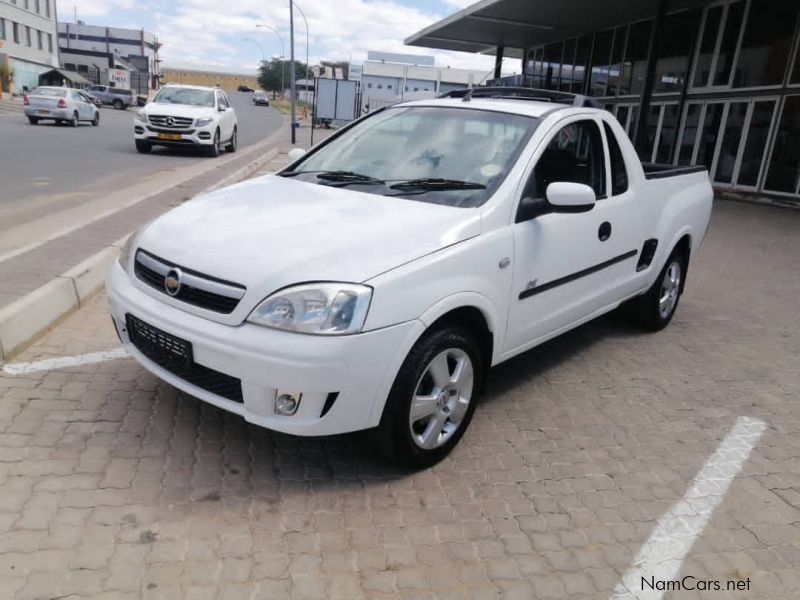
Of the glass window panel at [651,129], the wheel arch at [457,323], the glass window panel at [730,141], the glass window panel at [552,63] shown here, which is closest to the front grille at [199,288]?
the wheel arch at [457,323]

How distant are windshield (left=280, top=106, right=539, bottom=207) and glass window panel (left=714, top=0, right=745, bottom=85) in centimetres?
1569

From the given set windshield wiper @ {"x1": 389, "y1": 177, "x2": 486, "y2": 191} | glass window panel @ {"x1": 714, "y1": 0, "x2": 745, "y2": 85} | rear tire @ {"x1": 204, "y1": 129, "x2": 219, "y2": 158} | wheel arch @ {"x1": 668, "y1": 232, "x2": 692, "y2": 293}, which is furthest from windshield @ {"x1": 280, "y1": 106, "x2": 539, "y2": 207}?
glass window panel @ {"x1": 714, "y1": 0, "x2": 745, "y2": 85}

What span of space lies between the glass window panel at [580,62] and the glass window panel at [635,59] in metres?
2.69

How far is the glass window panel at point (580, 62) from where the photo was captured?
76.5 feet

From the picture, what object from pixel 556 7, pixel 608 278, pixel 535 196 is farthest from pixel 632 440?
pixel 556 7

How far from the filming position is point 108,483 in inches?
110

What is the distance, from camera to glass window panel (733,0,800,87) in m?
15.1

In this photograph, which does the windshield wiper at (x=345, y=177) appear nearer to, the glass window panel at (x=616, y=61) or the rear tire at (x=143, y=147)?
the rear tire at (x=143, y=147)

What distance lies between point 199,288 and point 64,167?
11846 millimetres

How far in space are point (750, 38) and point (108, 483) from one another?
1814 cm

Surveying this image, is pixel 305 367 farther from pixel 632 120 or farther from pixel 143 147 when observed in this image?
pixel 632 120

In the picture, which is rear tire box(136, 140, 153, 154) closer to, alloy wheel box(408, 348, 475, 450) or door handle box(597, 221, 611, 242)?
door handle box(597, 221, 611, 242)

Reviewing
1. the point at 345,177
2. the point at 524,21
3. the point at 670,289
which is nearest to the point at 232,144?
the point at 524,21

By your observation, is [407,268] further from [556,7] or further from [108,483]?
[556,7]
